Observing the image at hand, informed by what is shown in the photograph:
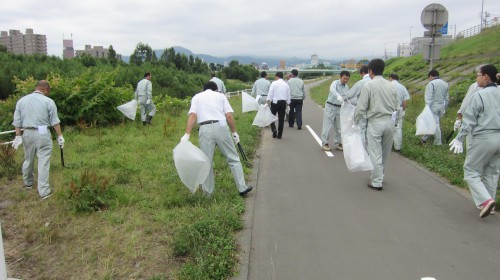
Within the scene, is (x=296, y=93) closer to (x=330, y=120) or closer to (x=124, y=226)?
(x=330, y=120)

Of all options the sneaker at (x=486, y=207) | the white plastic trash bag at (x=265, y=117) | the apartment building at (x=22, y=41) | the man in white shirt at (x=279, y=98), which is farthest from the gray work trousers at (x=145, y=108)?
the apartment building at (x=22, y=41)

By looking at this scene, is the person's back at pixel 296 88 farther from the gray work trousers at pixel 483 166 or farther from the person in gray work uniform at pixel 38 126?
the person in gray work uniform at pixel 38 126

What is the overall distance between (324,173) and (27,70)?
28.9 metres

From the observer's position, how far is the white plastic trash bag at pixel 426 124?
29.6 feet

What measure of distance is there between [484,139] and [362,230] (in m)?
2.01

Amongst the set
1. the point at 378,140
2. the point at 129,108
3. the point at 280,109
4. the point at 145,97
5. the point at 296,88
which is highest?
the point at 296,88

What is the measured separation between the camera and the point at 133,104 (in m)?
13.2

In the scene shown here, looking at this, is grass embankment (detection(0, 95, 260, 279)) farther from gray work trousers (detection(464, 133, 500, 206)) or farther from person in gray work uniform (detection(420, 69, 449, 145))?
person in gray work uniform (detection(420, 69, 449, 145))

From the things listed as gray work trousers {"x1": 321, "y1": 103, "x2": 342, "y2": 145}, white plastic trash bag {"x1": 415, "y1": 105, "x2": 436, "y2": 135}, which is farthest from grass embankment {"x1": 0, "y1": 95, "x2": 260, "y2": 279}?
white plastic trash bag {"x1": 415, "y1": 105, "x2": 436, "y2": 135}

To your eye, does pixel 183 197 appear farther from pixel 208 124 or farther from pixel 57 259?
pixel 57 259

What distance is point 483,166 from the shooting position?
5.21m

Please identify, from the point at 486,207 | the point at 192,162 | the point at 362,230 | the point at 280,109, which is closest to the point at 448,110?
the point at 280,109

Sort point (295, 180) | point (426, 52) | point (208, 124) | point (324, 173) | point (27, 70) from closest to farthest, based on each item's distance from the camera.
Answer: point (208, 124) < point (295, 180) < point (324, 173) < point (426, 52) < point (27, 70)

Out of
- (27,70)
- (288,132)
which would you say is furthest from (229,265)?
(27,70)
